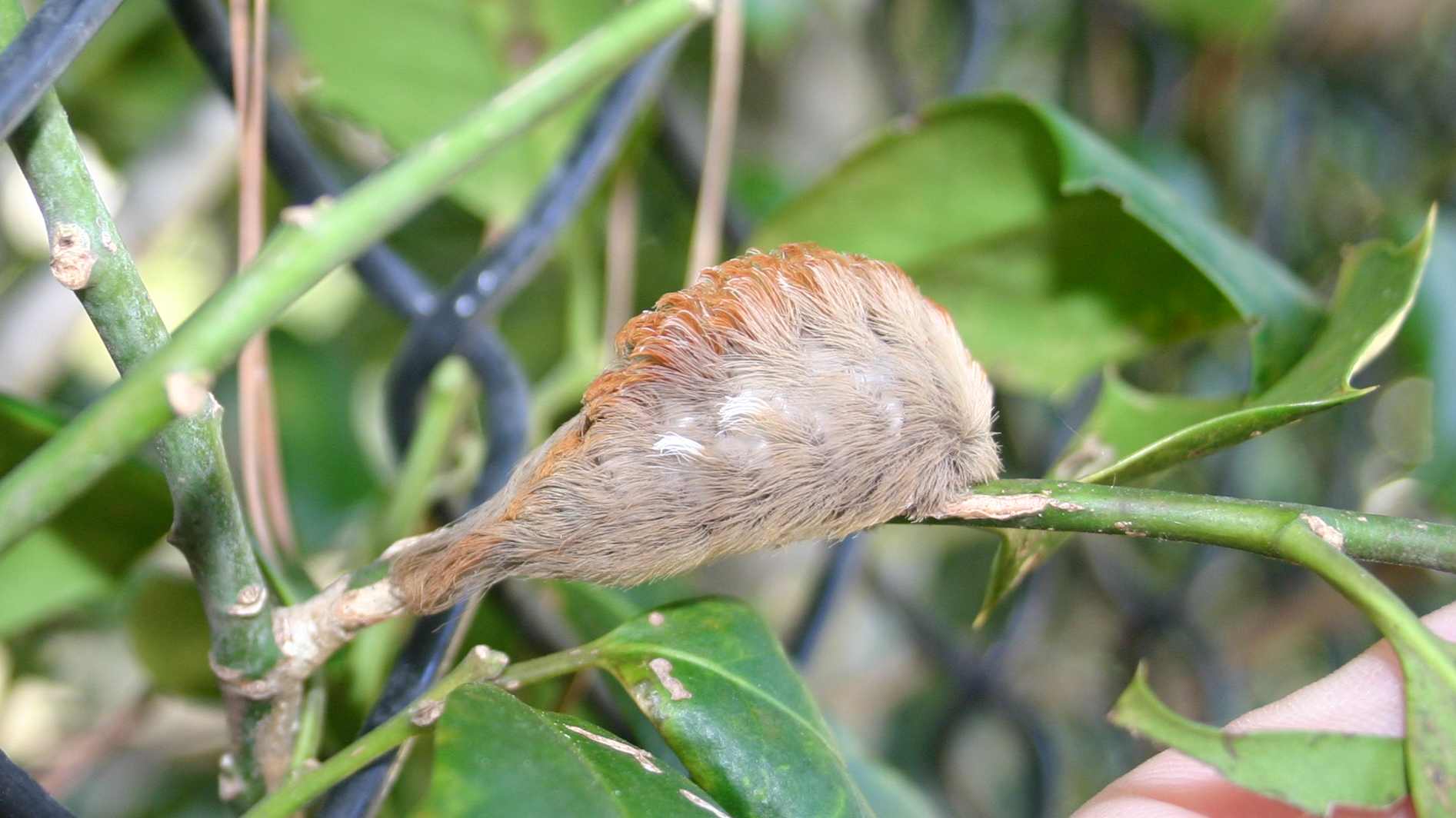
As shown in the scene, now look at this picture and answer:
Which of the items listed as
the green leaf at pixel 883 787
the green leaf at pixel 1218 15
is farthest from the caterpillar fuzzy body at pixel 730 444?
the green leaf at pixel 1218 15

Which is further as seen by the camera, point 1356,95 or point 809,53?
point 1356,95

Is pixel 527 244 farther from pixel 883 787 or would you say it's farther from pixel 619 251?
pixel 883 787

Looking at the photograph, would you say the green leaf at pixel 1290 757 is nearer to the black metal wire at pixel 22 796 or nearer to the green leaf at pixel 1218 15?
the black metal wire at pixel 22 796

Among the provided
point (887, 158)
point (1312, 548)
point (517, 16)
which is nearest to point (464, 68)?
point (517, 16)

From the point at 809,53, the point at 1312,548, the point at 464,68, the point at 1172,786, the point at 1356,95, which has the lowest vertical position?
the point at 1356,95

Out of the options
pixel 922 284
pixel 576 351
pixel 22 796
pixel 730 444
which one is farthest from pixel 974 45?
pixel 22 796

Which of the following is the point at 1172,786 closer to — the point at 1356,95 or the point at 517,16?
the point at 517,16

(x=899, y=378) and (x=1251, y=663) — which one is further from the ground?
(x=899, y=378)
